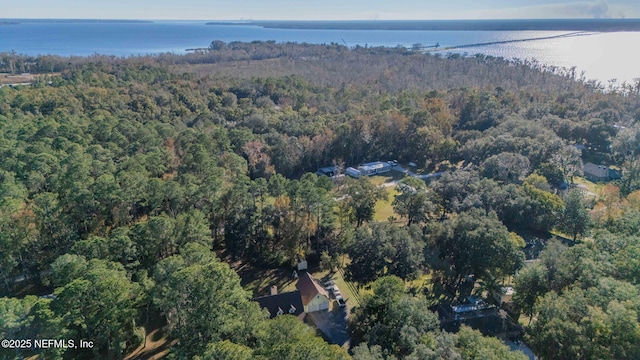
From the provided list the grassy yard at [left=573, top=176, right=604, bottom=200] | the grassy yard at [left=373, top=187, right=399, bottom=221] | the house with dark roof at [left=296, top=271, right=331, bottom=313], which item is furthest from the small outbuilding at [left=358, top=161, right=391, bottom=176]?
the house with dark roof at [left=296, top=271, right=331, bottom=313]

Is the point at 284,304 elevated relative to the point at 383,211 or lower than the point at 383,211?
lower

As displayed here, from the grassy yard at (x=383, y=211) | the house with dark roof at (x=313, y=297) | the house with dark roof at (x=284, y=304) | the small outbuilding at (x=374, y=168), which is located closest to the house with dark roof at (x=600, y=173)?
the small outbuilding at (x=374, y=168)

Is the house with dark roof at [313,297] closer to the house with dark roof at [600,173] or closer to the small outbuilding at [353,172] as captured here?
the small outbuilding at [353,172]

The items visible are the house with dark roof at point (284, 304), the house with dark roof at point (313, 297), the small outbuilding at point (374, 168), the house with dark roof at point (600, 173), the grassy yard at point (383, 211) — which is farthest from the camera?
the small outbuilding at point (374, 168)

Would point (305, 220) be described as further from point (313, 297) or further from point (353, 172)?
point (353, 172)

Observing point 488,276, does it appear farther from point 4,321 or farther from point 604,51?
point 604,51

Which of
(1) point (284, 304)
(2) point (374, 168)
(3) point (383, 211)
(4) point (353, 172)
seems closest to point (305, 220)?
(1) point (284, 304)
